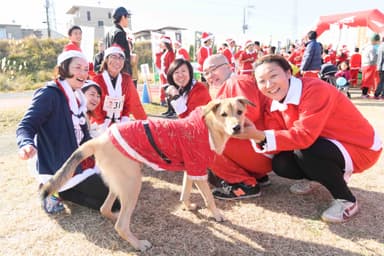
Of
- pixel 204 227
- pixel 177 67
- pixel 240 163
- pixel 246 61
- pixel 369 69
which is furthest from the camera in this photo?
pixel 369 69

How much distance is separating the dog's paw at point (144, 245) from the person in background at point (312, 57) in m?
8.85

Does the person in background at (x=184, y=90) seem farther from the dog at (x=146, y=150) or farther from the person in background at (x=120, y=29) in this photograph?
the person in background at (x=120, y=29)

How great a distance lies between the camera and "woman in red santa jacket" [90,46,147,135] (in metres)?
4.43

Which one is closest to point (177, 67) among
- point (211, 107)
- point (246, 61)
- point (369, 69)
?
point (211, 107)

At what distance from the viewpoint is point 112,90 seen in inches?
175

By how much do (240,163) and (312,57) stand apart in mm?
7513

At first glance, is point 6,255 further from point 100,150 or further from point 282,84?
point 282,84

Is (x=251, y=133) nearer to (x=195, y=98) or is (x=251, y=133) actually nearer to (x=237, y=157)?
(x=237, y=157)

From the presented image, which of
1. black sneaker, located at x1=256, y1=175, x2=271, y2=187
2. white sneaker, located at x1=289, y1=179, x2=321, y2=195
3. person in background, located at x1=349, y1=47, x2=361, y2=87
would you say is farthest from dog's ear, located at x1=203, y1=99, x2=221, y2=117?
person in background, located at x1=349, y1=47, x2=361, y2=87

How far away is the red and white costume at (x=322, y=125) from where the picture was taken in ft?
9.59

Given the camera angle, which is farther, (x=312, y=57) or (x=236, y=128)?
(x=312, y=57)

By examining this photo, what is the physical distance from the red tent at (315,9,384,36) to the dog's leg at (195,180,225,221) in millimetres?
15809

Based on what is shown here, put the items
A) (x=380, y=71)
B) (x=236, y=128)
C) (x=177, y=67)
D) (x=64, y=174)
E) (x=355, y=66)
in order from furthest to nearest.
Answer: (x=355, y=66), (x=380, y=71), (x=177, y=67), (x=236, y=128), (x=64, y=174)

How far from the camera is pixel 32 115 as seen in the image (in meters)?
3.05
